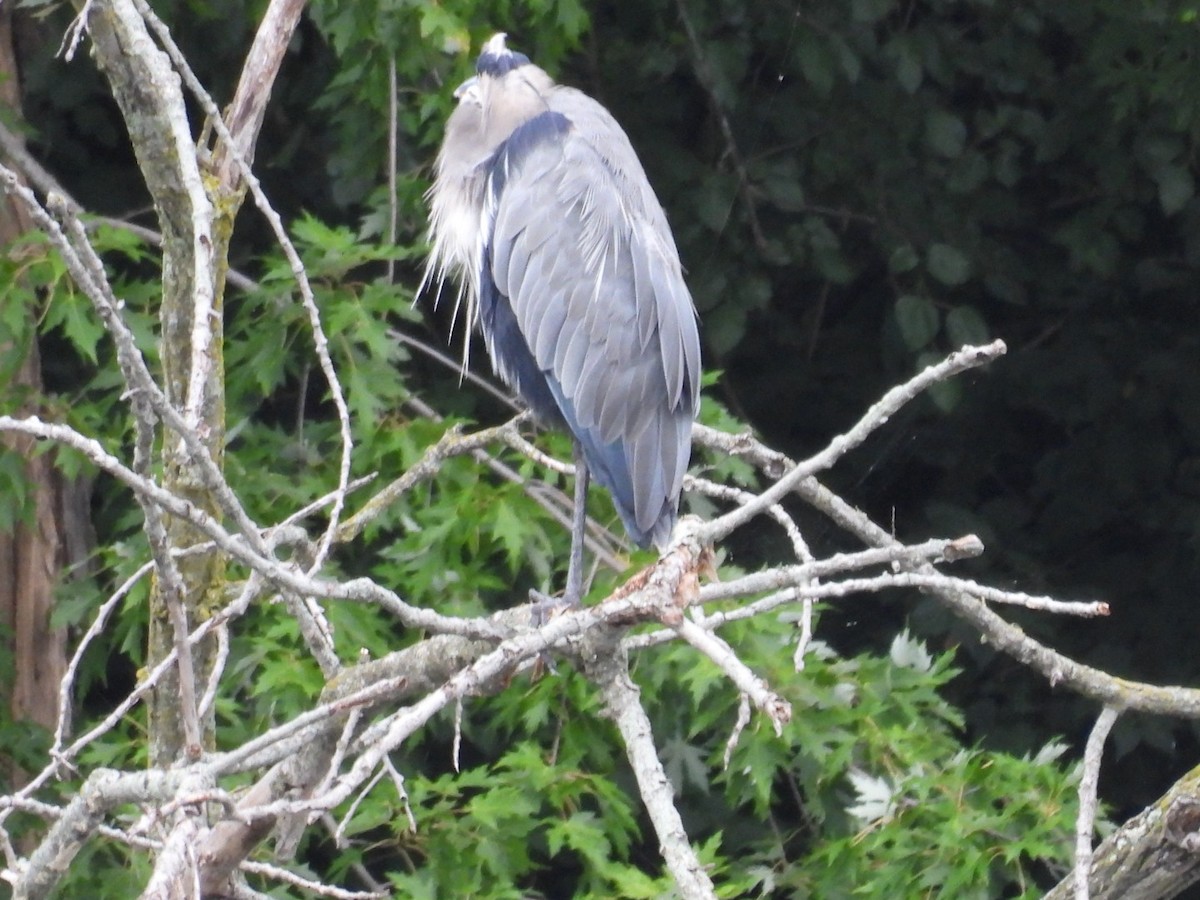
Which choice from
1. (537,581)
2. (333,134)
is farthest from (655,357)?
(333,134)

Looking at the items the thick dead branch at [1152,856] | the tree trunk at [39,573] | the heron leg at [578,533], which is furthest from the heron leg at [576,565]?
the tree trunk at [39,573]

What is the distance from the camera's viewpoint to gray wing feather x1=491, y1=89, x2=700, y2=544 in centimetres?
239

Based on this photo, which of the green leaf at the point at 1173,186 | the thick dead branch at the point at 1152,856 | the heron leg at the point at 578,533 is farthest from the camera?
the green leaf at the point at 1173,186

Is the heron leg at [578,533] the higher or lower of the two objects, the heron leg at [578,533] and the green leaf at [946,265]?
the lower

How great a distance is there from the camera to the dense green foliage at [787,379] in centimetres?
249

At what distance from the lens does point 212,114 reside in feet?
5.92

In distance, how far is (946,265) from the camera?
3502 millimetres

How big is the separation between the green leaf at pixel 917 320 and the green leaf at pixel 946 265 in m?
0.07

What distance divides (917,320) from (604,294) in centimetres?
120

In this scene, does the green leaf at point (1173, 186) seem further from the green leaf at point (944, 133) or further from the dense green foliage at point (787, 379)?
the green leaf at point (944, 133)

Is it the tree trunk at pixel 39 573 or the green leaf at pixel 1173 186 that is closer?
the tree trunk at pixel 39 573

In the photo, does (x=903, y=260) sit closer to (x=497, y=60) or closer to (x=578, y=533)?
(x=497, y=60)

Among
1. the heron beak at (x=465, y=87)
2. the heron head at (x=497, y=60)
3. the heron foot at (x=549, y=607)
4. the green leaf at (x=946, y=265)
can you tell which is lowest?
the heron foot at (x=549, y=607)

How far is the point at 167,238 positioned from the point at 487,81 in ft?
2.70
